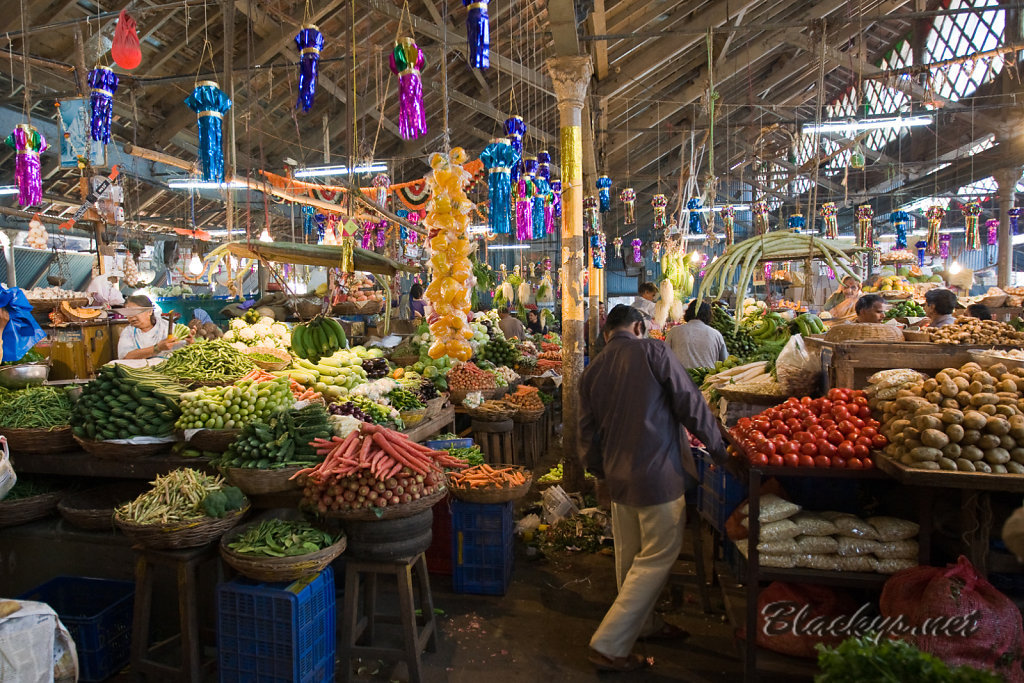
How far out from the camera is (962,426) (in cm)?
247

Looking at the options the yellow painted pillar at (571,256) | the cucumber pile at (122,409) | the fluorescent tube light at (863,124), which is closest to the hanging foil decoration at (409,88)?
the cucumber pile at (122,409)

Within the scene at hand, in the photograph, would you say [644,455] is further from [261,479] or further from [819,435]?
[261,479]

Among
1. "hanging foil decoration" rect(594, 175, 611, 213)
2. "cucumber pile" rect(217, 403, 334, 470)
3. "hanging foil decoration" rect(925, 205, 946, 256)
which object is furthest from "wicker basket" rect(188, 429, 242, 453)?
"hanging foil decoration" rect(925, 205, 946, 256)

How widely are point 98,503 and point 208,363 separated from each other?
111 cm

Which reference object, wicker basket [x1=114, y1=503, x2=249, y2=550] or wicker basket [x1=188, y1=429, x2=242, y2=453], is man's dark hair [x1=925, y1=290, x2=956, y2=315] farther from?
wicker basket [x1=114, y1=503, x2=249, y2=550]

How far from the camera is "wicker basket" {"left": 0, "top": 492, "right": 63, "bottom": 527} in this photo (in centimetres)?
334

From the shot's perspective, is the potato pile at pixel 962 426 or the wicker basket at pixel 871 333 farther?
the wicker basket at pixel 871 333

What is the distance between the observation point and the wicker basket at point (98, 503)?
329 centimetres

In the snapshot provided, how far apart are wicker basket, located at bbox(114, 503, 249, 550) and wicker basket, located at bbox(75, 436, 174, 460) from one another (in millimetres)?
604

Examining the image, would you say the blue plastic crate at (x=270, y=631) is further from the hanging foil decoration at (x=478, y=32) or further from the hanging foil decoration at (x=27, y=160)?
the hanging foil decoration at (x=27, y=160)

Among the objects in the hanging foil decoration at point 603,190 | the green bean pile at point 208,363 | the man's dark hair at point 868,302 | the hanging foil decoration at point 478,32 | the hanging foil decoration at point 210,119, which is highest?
the hanging foil decoration at point 603,190

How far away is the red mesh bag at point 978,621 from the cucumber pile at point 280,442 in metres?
2.73

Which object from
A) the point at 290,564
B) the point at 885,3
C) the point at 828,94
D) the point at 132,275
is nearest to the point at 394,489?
the point at 290,564

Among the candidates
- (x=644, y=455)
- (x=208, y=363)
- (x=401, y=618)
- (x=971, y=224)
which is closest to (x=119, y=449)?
(x=208, y=363)
